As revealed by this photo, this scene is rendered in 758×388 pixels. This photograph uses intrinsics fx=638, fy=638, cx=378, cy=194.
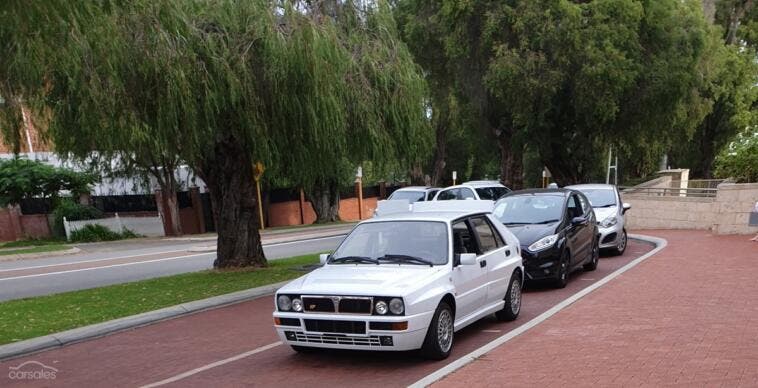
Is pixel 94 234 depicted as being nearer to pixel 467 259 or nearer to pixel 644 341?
pixel 467 259

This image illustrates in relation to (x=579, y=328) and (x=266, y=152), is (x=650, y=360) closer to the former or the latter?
(x=579, y=328)

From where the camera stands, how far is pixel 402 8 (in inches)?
1132

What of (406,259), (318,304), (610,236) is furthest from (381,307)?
(610,236)

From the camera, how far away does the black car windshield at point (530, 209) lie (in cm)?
1180

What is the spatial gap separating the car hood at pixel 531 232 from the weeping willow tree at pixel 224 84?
2890mm

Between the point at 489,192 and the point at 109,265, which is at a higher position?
the point at 489,192

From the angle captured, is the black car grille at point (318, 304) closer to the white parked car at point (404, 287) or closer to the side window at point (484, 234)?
the white parked car at point (404, 287)

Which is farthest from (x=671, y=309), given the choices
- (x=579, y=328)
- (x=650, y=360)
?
(x=650, y=360)

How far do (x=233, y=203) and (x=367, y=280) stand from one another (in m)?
7.63

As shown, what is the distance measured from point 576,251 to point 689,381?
6.32 meters

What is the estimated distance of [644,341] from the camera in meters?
6.82

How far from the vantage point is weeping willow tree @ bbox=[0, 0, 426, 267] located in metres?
8.73

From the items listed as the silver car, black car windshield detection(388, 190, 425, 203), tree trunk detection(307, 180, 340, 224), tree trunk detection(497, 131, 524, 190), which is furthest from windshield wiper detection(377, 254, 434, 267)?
tree trunk detection(307, 180, 340, 224)

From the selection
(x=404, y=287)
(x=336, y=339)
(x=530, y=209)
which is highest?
(x=530, y=209)
